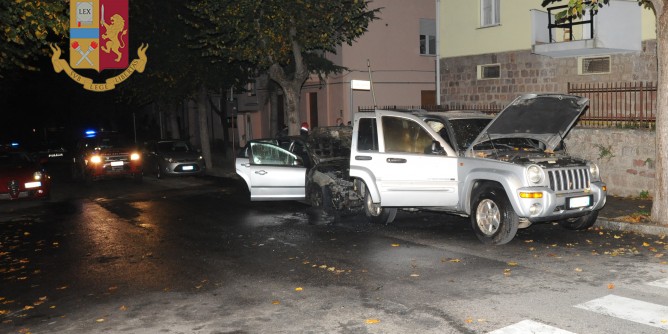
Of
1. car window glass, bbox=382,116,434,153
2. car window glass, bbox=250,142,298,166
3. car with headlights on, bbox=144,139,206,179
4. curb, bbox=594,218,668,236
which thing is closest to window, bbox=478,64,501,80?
car window glass, bbox=250,142,298,166

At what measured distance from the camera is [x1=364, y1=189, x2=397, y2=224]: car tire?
471 inches

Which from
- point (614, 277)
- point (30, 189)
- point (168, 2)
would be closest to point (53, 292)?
point (614, 277)

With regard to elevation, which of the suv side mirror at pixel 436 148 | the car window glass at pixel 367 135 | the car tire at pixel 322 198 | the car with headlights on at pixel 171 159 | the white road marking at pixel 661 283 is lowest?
the white road marking at pixel 661 283

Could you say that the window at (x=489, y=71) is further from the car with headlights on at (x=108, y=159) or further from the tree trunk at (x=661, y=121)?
the car with headlights on at (x=108, y=159)

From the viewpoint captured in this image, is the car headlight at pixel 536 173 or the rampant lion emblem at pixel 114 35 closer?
the car headlight at pixel 536 173

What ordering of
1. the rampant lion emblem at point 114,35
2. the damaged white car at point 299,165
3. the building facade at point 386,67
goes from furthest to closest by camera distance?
the building facade at point 386,67, the rampant lion emblem at point 114,35, the damaged white car at point 299,165

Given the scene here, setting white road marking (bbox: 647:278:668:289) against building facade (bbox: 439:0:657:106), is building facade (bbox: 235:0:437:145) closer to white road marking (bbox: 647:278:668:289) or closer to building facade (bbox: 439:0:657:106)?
building facade (bbox: 439:0:657:106)

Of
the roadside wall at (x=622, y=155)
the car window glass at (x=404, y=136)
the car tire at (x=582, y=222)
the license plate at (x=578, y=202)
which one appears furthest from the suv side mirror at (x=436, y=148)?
the roadside wall at (x=622, y=155)

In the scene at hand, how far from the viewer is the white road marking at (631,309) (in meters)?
5.93

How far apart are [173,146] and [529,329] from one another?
21344 mm

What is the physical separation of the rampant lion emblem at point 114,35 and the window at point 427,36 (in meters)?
14.4

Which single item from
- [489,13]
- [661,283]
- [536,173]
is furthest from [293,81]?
[661,283]

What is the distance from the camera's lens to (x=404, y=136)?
36.5 ft

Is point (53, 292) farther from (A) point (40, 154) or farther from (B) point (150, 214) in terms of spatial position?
(A) point (40, 154)
